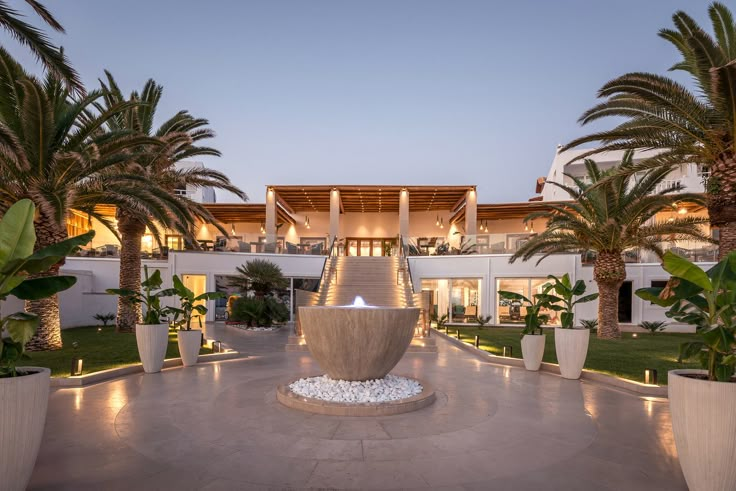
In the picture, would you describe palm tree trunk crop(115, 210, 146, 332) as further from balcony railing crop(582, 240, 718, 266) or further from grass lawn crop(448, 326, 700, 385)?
balcony railing crop(582, 240, 718, 266)

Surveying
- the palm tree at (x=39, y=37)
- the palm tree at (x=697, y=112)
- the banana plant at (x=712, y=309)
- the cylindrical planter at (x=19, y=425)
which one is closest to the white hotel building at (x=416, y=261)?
the palm tree at (x=697, y=112)

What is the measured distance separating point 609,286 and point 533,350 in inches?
376

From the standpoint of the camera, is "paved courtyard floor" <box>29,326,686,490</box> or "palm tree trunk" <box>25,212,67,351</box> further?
"palm tree trunk" <box>25,212,67,351</box>

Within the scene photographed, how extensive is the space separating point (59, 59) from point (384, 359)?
7305 mm

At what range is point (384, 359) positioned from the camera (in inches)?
268

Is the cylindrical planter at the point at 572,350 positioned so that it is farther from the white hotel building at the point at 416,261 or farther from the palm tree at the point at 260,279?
the palm tree at the point at 260,279

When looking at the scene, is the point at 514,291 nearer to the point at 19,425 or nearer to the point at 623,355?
the point at 623,355

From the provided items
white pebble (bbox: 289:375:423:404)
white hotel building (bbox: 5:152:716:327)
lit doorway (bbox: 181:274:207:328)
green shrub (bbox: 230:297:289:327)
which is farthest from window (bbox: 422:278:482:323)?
white pebble (bbox: 289:375:423:404)

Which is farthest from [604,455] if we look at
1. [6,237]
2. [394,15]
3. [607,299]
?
[394,15]

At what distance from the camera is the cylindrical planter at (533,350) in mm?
9805

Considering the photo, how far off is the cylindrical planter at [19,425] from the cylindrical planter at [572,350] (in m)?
8.85

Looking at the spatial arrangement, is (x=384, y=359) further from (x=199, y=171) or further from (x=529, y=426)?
(x=199, y=171)

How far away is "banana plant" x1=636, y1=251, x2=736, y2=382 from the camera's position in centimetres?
356

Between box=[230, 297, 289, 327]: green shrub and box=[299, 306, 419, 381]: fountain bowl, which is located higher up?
box=[299, 306, 419, 381]: fountain bowl
